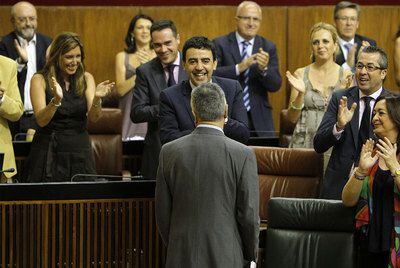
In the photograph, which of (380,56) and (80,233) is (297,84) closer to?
(380,56)

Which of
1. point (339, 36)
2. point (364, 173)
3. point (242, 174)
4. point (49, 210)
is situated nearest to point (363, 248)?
point (364, 173)

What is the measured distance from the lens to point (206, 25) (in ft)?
28.5

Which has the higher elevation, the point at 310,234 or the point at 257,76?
the point at 257,76

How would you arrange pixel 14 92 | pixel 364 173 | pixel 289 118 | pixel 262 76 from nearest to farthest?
1. pixel 364 173
2. pixel 14 92
3. pixel 289 118
4. pixel 262 76

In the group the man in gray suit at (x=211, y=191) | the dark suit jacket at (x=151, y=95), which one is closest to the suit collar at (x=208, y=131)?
the man in gray suit at (x=211, y=191)

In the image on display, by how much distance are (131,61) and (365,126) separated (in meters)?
2.53

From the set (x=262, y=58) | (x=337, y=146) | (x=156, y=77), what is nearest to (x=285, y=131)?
(x=262, y=58)

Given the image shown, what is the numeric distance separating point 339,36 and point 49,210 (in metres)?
2.98

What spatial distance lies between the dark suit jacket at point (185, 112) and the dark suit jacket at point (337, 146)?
41 cm

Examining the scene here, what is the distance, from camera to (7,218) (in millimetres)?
5273

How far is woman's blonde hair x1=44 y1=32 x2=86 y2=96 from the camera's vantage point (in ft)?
19.4

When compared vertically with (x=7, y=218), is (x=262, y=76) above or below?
above

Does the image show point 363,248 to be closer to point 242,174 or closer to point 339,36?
point 242,174

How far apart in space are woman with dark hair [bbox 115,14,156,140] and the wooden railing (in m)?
2.07
